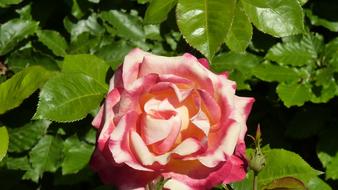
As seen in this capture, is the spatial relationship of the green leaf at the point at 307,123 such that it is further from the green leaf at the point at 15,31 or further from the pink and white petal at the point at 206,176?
the pink and white petal at the point at 206,176

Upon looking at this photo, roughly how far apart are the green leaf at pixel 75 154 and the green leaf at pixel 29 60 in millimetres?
208

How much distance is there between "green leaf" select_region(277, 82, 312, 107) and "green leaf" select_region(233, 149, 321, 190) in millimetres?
490

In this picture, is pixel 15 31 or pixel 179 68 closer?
pixel 179 68

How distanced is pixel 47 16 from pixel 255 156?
3.59ft

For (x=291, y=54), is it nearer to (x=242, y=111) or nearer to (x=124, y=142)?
(x=242, y=111)

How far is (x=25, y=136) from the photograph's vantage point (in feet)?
4.99

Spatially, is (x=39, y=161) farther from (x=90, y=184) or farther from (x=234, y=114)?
(x=234, y=114)

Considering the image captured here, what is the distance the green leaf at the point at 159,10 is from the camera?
1.20 meters

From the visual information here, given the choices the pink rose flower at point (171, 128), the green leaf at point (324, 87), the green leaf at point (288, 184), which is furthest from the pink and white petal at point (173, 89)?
the green leaf at point (324, 87)

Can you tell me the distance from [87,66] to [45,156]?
19.8 inches

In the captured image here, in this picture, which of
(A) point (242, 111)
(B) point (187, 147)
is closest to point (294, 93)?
(A) point (242, 111)

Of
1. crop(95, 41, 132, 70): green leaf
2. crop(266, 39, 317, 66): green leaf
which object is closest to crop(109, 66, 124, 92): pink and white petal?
crop(95, 41, 132, 70): green leaf

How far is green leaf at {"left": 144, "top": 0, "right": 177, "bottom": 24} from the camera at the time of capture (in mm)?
1196

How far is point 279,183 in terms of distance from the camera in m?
1.03
